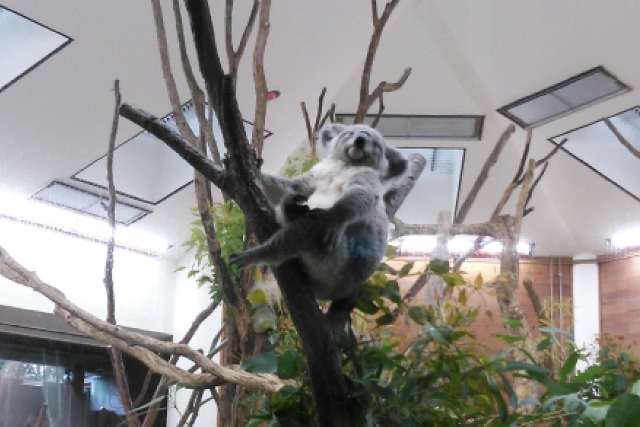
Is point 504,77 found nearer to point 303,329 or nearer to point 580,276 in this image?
point 580,276

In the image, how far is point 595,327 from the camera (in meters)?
2.27

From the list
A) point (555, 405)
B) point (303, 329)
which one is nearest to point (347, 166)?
point (303, 329)

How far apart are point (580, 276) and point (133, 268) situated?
60.1 inches

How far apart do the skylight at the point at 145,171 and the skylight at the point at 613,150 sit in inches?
48.1

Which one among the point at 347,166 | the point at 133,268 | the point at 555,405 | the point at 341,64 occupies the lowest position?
the point at 555,405

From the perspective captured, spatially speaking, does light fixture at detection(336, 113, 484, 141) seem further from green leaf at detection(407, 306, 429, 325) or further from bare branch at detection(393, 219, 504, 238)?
green leaf at detection(407, 306, 429, 325)

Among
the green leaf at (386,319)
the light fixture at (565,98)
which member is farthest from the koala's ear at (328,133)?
the light fixture at (565,98)

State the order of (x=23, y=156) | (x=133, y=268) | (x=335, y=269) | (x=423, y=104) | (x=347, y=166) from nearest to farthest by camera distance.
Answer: (x=335, y=269) < (x=347, y=166) < (x=23, y=156) < (x=133, y=268) < (x=423, y=104)

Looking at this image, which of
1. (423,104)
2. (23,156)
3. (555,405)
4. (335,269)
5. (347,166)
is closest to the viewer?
(335,269)

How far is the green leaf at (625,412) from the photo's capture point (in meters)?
1.19

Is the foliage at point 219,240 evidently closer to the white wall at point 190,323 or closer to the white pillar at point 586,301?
the white wall at point 190,323

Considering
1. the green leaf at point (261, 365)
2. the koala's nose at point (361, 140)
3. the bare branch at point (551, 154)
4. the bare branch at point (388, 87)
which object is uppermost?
the bare branch at point (388, 87)

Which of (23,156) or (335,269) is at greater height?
(23,156)

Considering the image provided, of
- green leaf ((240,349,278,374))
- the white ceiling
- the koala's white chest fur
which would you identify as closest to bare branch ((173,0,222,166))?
the white ceiling
